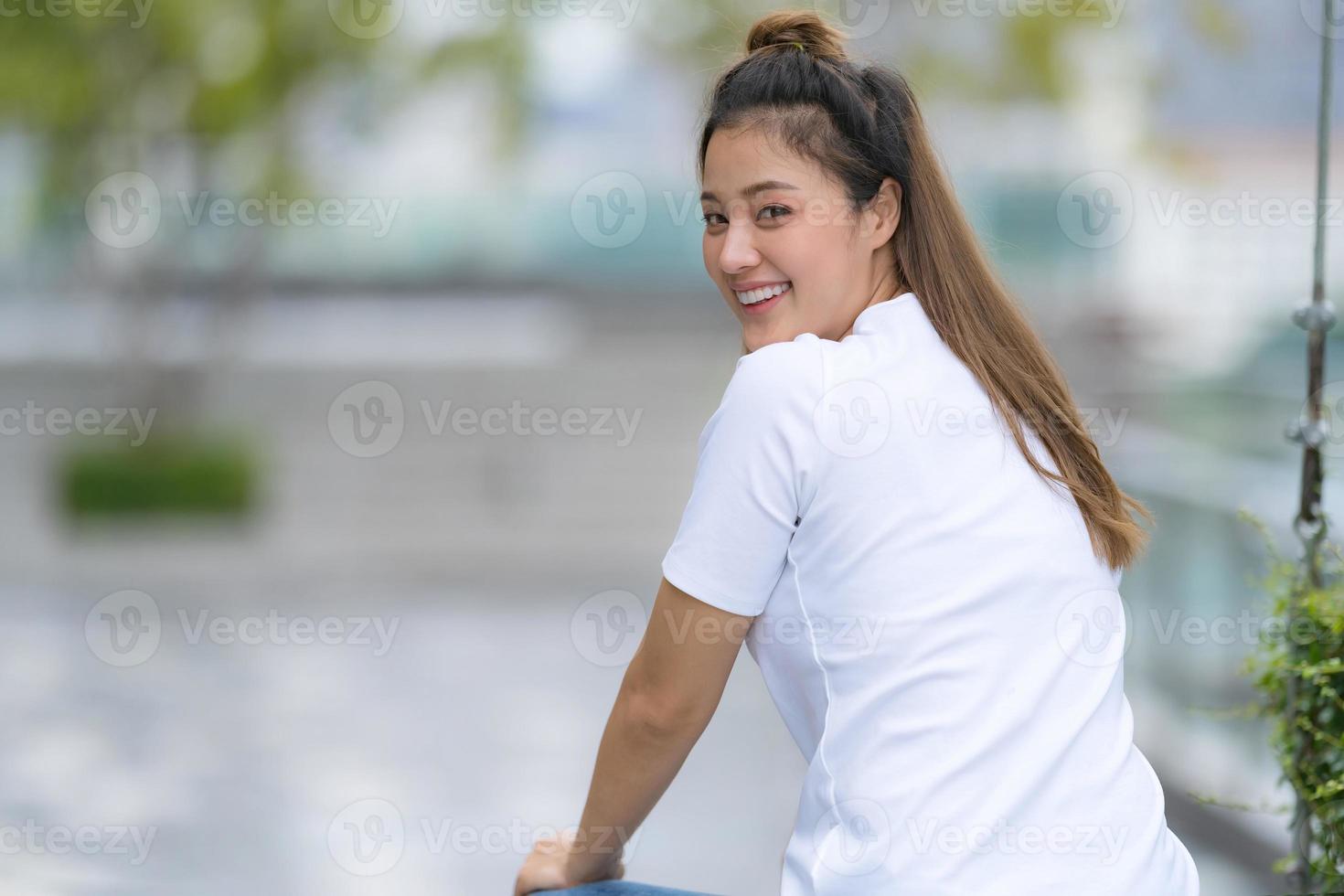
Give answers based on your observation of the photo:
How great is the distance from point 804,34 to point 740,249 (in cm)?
28

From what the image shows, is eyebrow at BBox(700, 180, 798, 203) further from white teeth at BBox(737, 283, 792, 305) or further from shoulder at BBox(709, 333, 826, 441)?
shoulder at BBox(709, 333, 826, 441)

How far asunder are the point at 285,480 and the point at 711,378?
321 centimetres

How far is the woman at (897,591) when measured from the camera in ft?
4.50

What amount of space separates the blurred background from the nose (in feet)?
0.85

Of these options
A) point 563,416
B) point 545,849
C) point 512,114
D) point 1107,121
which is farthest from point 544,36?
point 545,849

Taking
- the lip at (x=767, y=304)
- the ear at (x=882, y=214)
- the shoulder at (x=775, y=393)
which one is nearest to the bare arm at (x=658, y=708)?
the shoulder at (x=775, y=393)

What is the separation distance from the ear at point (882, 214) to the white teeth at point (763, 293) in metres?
0.11

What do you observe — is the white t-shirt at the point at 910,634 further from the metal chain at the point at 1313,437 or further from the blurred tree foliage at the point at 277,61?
the blurred tree foliage at the point at 277,61

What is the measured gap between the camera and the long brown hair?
1554mm

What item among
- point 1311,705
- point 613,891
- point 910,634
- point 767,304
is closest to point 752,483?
point 910,634

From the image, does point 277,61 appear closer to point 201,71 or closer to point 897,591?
point 201,71

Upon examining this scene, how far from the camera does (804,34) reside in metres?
1.69

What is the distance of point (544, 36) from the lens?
9797 millimetres

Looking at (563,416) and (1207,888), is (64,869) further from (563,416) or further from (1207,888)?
(563,416)
